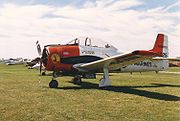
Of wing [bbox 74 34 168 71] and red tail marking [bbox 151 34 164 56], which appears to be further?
red tail marking [bbox 151 34 164 56]

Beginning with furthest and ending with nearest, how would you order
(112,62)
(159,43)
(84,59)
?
(159,43) → (84,59) → (112,62)

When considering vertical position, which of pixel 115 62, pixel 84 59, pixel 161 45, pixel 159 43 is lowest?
pixel 115 62

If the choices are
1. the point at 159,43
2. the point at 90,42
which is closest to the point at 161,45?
the point at 159,43

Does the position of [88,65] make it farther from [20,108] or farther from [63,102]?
[20,108]

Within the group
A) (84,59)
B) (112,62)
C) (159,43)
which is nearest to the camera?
(112,62)

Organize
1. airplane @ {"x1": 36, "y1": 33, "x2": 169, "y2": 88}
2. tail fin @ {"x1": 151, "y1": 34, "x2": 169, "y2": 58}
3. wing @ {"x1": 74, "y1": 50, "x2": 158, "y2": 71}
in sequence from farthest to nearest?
1. tail fin @ {"x1": 151, "y1": 34, "x2": 169, "y2": 58}
2. airplane @ {"x1": 36, "y1": 33, "x2": 169, "y2": 88}
3. wing @ {"x1": 74, "y1": 50, "x2": 158, "y2": 71}

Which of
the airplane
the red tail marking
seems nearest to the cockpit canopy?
the airplane

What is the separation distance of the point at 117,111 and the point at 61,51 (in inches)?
282

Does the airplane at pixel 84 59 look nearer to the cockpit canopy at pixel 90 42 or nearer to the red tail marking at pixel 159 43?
the cockpit canopy at pixel 90 42

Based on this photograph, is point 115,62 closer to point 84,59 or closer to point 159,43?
point 84,59

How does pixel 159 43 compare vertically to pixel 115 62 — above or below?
above

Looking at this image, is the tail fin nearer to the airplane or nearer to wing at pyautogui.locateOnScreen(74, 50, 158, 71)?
the airplane

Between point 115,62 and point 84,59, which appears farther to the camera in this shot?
point 84,59

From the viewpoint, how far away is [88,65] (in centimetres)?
1438
